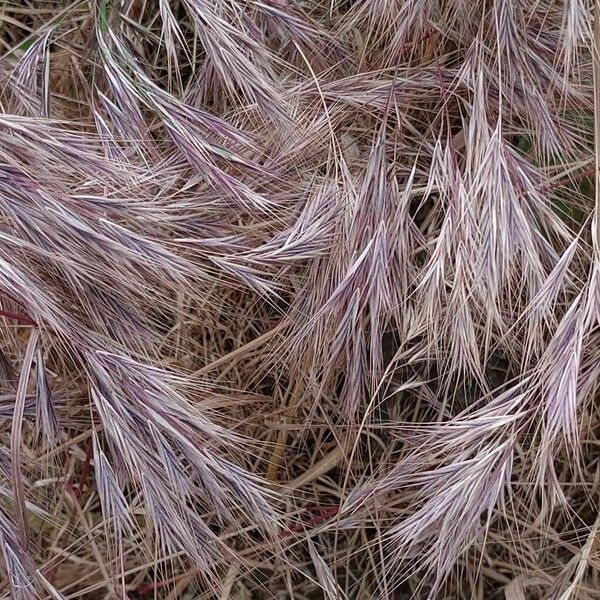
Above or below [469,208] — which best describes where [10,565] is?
below

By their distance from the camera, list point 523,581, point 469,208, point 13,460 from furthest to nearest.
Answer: point 523,581, point 469,208, point 13,460

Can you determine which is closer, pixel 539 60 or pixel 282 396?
pixel 539 60

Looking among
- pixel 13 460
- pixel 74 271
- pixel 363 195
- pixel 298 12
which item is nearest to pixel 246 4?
pixel 298 12

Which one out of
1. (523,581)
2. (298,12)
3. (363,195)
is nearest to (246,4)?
(298,12)

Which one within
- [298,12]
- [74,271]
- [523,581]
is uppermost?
[298,12]

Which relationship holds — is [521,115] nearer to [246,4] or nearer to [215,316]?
[246,4]

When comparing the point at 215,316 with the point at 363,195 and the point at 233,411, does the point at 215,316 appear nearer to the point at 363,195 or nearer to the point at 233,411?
the point at 233,411

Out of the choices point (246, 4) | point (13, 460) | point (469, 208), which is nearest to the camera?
point (13, 460)
